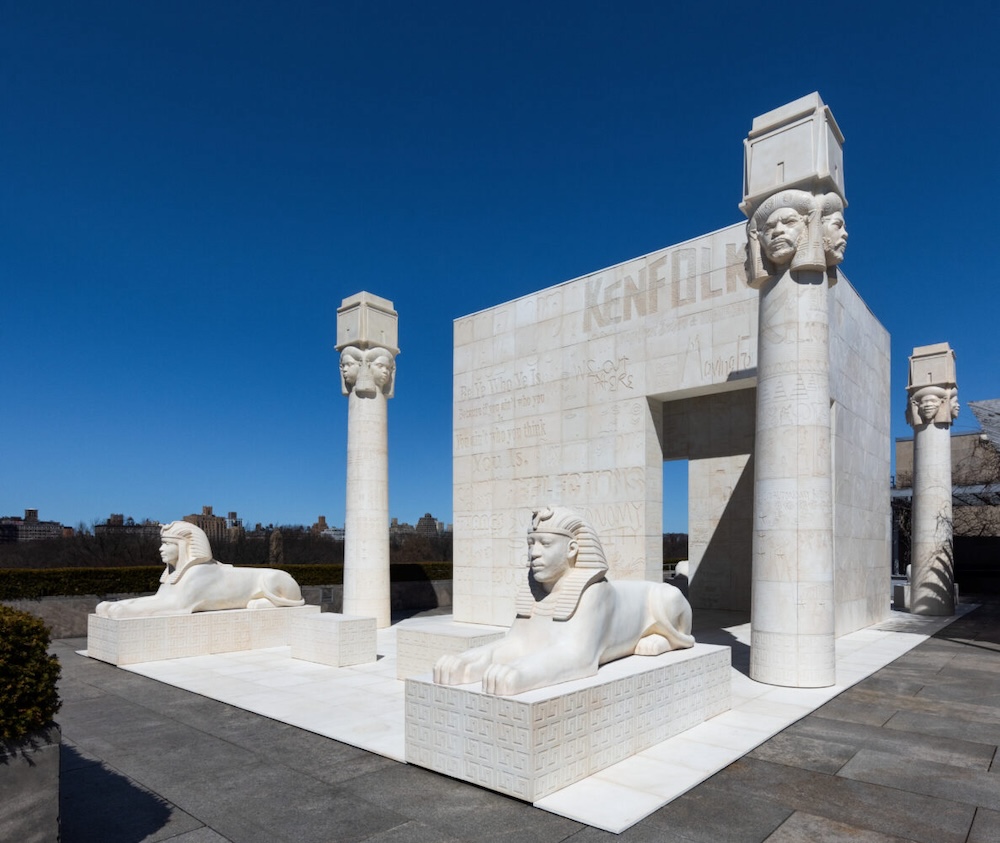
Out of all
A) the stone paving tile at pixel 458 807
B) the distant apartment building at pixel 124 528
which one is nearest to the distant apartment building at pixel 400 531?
the distant apartment building at pixel 124 528

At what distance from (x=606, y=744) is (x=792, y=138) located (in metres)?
8.29

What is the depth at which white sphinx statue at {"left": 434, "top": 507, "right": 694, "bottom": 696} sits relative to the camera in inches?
228

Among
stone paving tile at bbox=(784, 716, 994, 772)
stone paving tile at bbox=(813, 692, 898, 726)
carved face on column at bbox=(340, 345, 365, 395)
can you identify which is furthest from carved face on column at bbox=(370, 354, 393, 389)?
stone paving tile at bbox=(784, 716, 994, 772)

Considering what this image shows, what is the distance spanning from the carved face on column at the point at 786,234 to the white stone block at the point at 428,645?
21.8 feet

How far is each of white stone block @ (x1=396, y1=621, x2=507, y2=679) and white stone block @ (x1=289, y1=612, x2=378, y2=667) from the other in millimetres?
1134

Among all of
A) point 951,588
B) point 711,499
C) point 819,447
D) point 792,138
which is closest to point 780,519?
point 819,447

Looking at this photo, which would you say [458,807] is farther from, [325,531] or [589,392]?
[325,531]

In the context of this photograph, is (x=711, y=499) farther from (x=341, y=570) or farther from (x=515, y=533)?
(x=341, y=570)

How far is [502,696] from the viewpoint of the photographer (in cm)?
524

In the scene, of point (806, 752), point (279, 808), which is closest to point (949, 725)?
point (806, 752)

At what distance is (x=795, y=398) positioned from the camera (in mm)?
9375

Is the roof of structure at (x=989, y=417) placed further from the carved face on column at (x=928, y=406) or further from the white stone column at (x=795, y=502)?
the white stone column at (x=795, y=502)

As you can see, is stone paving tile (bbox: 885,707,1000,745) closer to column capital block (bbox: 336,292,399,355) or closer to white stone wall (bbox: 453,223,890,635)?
white stone wall (bbox: 453,223,890,635)

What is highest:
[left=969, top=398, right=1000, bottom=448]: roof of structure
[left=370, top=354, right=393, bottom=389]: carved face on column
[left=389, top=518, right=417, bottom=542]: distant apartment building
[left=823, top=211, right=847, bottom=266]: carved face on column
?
[left=823, top=211, right=847, bottom=266]: carved face on column
